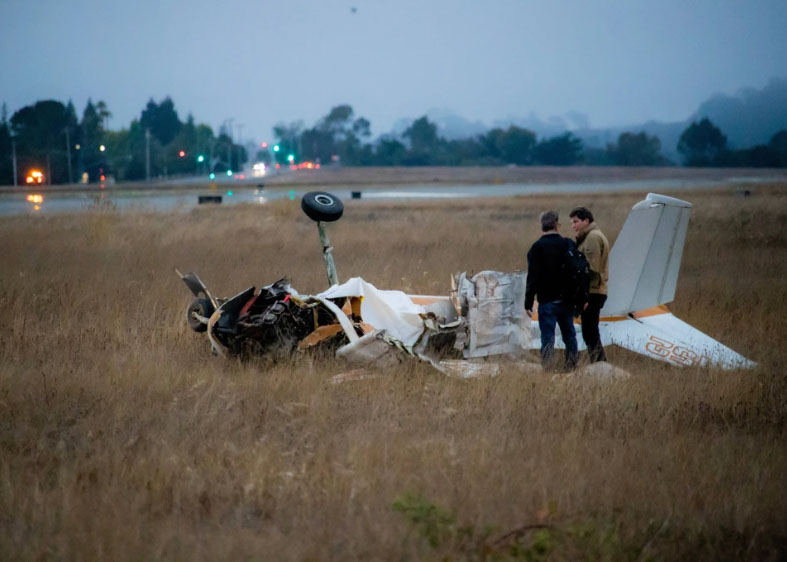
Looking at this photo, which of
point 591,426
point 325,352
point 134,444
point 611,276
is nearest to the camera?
point 134,444

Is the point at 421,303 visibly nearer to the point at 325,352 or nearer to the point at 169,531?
the point at 325,352

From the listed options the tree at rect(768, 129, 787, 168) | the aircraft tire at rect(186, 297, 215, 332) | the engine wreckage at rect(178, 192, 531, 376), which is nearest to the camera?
the engine wreckage at rect(178, 192, 531, 376)

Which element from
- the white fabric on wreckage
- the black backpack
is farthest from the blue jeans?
the white fabric on wreckage

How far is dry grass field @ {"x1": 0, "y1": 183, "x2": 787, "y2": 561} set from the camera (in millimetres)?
4078

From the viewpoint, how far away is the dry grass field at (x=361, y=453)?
161 inches

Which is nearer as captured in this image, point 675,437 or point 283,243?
point 675,437

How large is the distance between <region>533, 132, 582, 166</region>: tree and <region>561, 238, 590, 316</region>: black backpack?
147342mm

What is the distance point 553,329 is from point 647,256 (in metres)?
1.44

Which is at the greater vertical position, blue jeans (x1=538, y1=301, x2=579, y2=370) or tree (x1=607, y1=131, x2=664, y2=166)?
tree (x1=607, y1=131, x2=664, y2=166)

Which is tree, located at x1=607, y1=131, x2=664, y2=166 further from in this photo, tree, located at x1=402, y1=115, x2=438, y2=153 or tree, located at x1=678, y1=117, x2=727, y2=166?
tree, located at x1=402, y1=115, x2=438, y2=153

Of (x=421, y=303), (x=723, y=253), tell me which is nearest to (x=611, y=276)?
(x=421, y=303)

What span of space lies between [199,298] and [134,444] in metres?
2.81

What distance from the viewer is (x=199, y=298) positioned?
8.04 m

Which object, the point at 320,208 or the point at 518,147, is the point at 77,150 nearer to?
the point at 518,147
